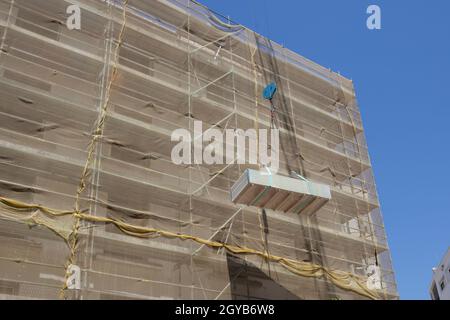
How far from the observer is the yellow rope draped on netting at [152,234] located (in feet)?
32.0

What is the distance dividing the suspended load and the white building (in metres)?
28.9

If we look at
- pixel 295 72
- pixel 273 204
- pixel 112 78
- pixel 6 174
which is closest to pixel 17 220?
pixel 6 174

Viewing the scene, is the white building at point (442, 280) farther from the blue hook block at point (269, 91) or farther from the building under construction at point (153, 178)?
the blue hook block at point (269, 91)

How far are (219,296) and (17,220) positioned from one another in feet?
15.5

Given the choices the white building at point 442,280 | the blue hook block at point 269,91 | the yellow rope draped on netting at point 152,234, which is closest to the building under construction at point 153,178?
the yellow rope draped on netting at point 152,234

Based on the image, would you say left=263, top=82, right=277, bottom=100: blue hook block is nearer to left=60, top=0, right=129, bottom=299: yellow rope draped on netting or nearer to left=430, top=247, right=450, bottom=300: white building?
left=60, top=0, right=129, bottom=299: yellow rope draped on netting

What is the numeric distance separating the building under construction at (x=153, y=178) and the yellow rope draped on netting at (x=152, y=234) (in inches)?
1.3

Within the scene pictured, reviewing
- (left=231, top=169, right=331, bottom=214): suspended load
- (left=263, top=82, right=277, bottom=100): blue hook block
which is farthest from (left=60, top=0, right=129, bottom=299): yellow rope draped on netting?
(left=263, top=82, right=277, bottom=100): blue hook block

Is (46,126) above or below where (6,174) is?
above

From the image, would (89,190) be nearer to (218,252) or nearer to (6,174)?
(6,174)

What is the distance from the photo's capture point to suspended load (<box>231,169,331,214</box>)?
11.0m

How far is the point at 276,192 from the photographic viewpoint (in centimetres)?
1127

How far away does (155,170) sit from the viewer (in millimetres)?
12500

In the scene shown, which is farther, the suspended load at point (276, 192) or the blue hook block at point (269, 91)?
the blue hook block at point (269, 91)
